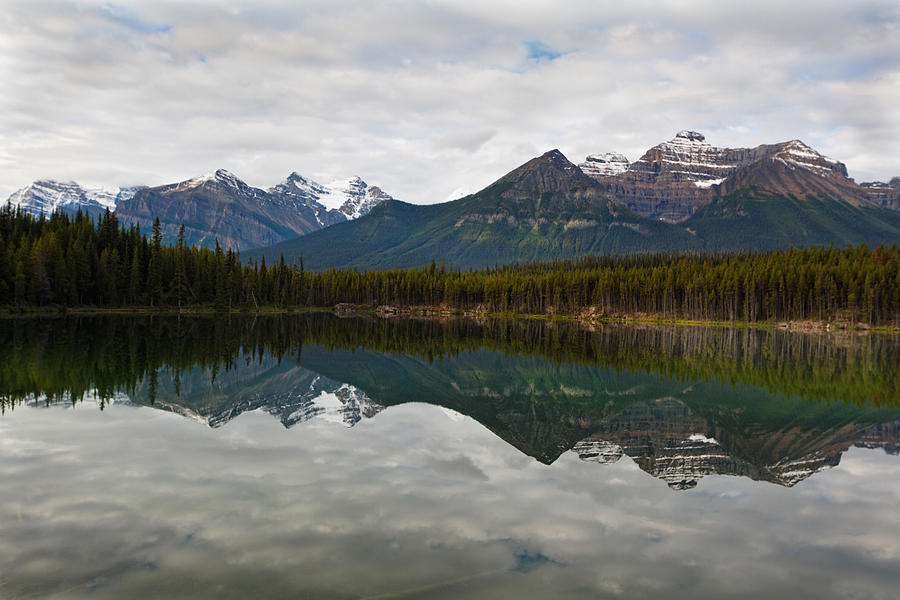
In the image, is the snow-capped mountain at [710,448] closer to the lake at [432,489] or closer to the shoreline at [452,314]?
the lake at [432,489]

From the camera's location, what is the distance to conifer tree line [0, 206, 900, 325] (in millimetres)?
105625

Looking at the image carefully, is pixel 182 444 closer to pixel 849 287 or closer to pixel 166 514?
pixel 166 514

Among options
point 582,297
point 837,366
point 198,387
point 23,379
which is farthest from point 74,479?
point 582,297

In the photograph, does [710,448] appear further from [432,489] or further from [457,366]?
[457,366]

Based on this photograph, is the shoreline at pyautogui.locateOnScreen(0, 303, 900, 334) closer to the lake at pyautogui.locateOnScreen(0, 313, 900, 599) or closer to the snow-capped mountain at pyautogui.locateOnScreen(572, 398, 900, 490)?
the lake at pyautogui.locateOnScreen(0, 313, 900, 599)

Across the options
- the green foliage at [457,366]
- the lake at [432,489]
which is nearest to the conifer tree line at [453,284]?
the green foliage at [457,366]

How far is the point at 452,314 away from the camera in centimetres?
18700

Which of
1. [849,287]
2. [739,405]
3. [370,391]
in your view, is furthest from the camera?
[849,287]

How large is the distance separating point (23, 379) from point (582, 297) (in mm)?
157280

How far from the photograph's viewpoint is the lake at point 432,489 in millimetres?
10781

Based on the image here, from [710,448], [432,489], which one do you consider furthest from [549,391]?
[432,489]

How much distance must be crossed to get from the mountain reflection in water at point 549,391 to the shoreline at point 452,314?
149 ft

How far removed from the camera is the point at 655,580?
36.1ft

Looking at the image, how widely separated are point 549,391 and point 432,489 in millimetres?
21933
